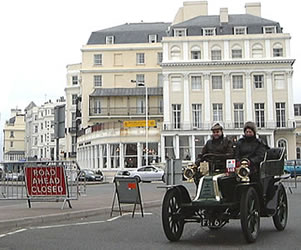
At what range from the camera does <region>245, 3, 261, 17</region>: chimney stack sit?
70875mm

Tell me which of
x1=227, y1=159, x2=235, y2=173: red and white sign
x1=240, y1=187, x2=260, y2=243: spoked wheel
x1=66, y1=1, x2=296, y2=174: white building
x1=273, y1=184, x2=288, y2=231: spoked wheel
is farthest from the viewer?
x1=66, y1=1, x2=296, y2=174: white building

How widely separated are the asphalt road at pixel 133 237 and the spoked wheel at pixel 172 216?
6.9 inches

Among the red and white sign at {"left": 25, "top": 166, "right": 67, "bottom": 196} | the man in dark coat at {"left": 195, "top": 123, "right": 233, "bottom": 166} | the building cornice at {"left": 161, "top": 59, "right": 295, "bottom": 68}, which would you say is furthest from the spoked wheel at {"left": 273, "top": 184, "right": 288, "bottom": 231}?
the building cornice at {"left": 161, "top": 59, "right": 295, "bottom": 68}

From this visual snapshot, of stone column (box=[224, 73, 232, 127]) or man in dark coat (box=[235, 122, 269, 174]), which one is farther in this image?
stone column (box=[224, 73, 232, 127])

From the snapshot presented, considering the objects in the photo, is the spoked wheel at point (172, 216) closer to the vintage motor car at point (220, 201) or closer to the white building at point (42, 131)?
the vintage motor car at point (220, 201)

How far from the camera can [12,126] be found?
141375 mm

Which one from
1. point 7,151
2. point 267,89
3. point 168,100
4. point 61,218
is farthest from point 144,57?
point 7,151

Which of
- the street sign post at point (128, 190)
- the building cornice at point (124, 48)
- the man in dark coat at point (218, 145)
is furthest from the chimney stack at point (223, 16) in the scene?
the man in dark coat at point (218, 145)

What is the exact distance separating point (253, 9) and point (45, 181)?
61.5 m

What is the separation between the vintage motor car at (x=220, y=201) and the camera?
866 centimetres

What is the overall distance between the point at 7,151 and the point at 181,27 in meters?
88.6

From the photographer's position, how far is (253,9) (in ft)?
234

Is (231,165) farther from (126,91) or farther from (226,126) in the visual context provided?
(126,91)

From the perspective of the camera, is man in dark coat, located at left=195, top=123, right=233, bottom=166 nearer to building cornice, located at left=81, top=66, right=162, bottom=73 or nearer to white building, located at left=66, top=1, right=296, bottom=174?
white building, located at left=66, top=1, right=296, bottom=174
